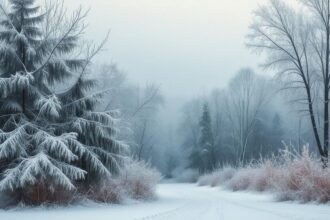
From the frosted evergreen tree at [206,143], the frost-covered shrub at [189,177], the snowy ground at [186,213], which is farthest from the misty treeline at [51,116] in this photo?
the frosted evergreen tree at [206,143]

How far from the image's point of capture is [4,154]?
10.8 meters

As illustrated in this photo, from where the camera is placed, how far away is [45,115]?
1244 cm

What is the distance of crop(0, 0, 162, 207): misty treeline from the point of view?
1123 centimetres

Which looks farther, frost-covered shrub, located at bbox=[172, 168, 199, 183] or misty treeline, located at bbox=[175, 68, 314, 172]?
frost-covered shrub, located at bbox=[172, 168, 199, 183]

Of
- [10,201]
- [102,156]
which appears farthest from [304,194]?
[10,201]

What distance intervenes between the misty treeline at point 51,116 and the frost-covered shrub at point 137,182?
1.22 meters

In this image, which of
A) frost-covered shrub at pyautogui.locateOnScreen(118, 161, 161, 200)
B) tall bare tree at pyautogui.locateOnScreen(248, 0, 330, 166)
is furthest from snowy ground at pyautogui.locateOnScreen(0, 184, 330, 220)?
tall bare tree at pyautogui.locateOnScreen(248, 0, 330, 166)

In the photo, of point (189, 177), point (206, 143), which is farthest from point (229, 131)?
point (189, 177)

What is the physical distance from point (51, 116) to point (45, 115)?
170 mm

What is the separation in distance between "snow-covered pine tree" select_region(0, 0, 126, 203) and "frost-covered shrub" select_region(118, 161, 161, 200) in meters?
2.45

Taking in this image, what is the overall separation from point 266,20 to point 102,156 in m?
15.1

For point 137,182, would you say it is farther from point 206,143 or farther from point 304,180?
point 206,143

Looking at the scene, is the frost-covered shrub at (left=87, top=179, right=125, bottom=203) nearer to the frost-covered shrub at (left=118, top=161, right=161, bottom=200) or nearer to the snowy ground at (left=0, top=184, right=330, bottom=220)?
the snowy ground at (left=0, top=184, right=330, bottom=220)

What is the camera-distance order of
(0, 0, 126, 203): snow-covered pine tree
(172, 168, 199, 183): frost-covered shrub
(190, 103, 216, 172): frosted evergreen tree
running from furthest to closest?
(190, 103, 216, 172): frosted evergreen tree
(172, 168, 199, 183): frost-covered shrub
(0, 0, 126, 203): snow-covered pine tree
